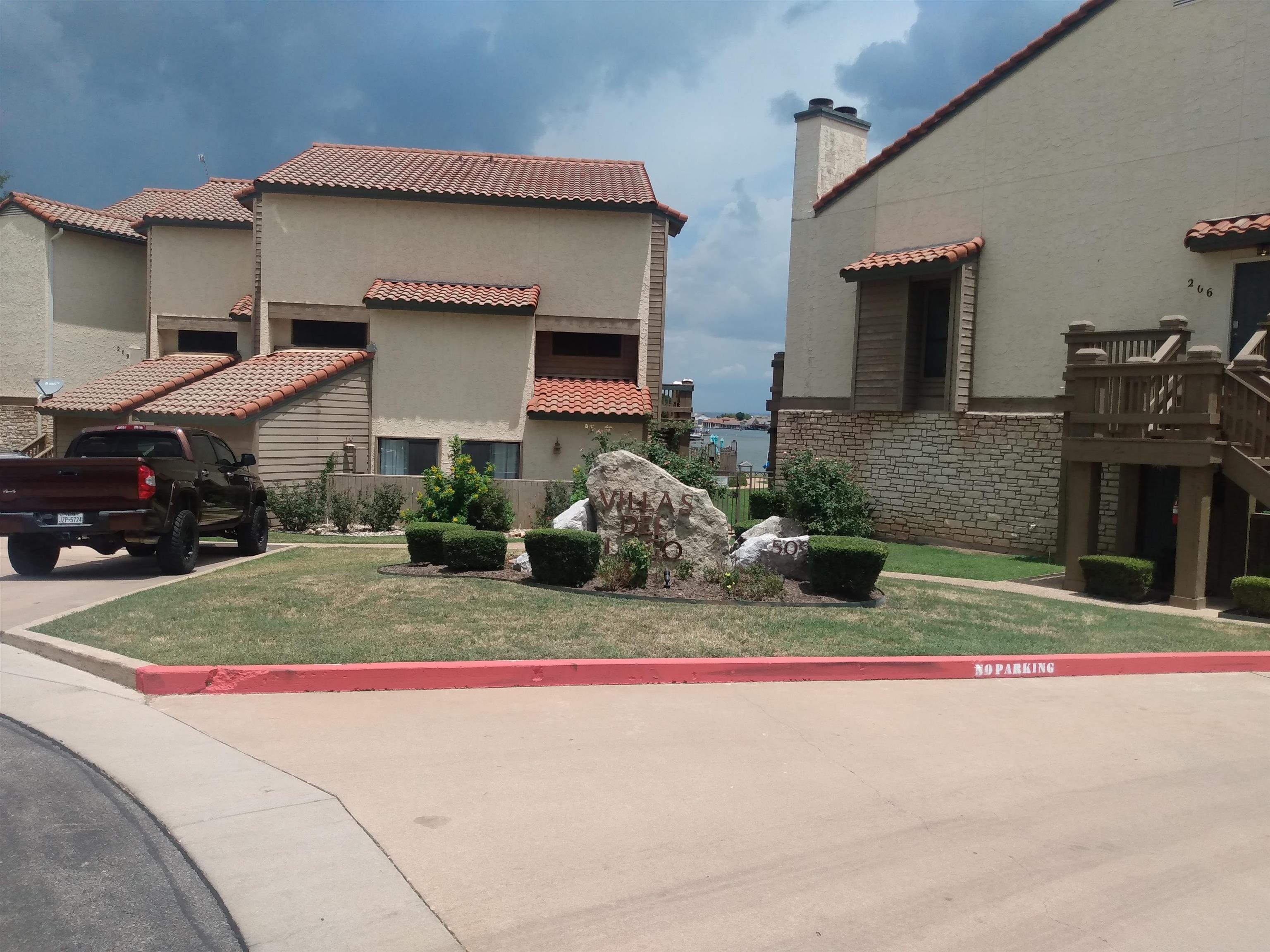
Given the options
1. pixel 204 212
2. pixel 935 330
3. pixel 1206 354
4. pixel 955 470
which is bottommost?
pixel 955 470

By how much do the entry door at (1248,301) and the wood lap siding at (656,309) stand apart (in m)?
12.6

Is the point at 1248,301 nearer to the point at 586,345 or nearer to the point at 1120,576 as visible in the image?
the point at 1120,576

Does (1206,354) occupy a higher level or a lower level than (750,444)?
higher

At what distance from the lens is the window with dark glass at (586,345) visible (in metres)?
25.4

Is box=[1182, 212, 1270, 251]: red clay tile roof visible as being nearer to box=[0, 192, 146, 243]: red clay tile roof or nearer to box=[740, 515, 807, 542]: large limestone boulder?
box=[740, 515, 807, 542]: large limestone boulder

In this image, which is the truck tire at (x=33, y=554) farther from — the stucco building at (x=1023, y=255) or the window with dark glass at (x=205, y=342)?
the window with dark glass at (x=205, y=342)

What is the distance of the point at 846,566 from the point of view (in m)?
12.0

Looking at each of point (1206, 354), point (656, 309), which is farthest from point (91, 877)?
point (656, 309)

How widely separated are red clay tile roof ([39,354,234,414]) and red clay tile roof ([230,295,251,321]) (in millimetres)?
1131

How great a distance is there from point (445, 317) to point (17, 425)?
45.0ft

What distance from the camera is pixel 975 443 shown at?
789 inches

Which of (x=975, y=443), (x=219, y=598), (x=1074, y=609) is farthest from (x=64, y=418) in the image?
(x=1074, y=609)

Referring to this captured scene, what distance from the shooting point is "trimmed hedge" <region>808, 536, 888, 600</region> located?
39.1ft

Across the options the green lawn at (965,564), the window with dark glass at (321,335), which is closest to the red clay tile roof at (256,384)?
the window with dark glass at (321,335)
